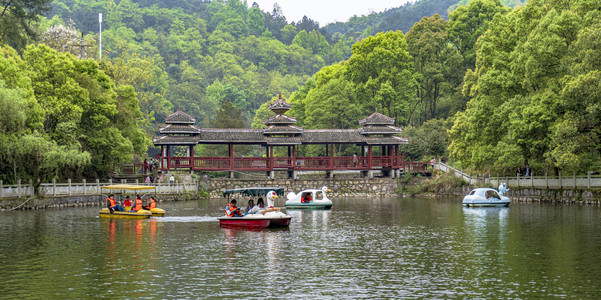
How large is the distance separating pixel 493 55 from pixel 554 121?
1100 centimetres

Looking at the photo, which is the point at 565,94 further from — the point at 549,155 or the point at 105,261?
the point at 105,261

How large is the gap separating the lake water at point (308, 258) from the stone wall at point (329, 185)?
28630 mm

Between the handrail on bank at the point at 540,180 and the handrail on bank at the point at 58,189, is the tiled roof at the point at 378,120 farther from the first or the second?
the handrail on bank at the point at 58,189

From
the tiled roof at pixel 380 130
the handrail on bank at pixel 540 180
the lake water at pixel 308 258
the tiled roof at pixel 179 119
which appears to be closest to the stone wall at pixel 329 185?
the tiled roof at pixel 380 130

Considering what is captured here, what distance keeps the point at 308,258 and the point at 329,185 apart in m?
45.4

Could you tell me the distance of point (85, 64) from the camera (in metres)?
56.8

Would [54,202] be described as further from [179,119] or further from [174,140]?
[179,119]

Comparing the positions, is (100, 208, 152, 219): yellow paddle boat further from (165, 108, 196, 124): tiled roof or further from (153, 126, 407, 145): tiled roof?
(165, 108, 196, 124): tiled roof

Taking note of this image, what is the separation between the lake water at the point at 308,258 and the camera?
59.9 ft

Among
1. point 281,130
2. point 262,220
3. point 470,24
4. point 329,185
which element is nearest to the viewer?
point 262,220

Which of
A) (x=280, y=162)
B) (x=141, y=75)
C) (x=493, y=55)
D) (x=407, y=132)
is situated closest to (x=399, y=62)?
(x=407, y=132)

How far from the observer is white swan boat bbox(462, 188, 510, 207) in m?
48.9

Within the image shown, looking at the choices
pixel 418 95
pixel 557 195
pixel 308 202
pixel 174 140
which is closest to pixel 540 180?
pixel 557 195

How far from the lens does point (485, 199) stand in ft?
161
